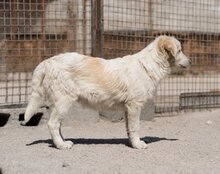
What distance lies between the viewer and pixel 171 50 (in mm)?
6934

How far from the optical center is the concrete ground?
5.74 meters

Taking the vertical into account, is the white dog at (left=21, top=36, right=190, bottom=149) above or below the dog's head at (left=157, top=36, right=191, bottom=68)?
below

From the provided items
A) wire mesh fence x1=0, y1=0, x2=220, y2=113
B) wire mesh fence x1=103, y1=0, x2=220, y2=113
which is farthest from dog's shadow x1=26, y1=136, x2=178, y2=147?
wire mesh fence x1=103, y1=0, x2=220, y2=113

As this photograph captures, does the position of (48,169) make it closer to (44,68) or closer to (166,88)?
(44,68)

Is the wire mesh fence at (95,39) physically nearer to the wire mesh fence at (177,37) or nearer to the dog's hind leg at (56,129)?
the wire mesh fence at (177,37)

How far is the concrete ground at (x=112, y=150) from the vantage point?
18.8ft

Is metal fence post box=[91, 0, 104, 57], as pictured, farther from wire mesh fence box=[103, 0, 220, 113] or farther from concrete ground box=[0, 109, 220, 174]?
concrete ground box=[0, 109, 220, 174]

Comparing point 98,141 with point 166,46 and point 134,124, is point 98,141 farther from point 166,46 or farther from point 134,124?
point 166,46

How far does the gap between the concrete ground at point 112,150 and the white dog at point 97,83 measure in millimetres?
335

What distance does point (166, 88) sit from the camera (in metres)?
11.2

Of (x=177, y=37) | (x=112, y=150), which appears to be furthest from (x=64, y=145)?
(x=177, y=37)

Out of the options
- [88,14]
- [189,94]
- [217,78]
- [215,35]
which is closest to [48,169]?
[88,14]

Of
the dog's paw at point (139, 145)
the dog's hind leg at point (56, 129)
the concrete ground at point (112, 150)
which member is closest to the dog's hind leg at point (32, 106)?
the dog's hind leg at point (56, 129)

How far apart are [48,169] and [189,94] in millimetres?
5031
